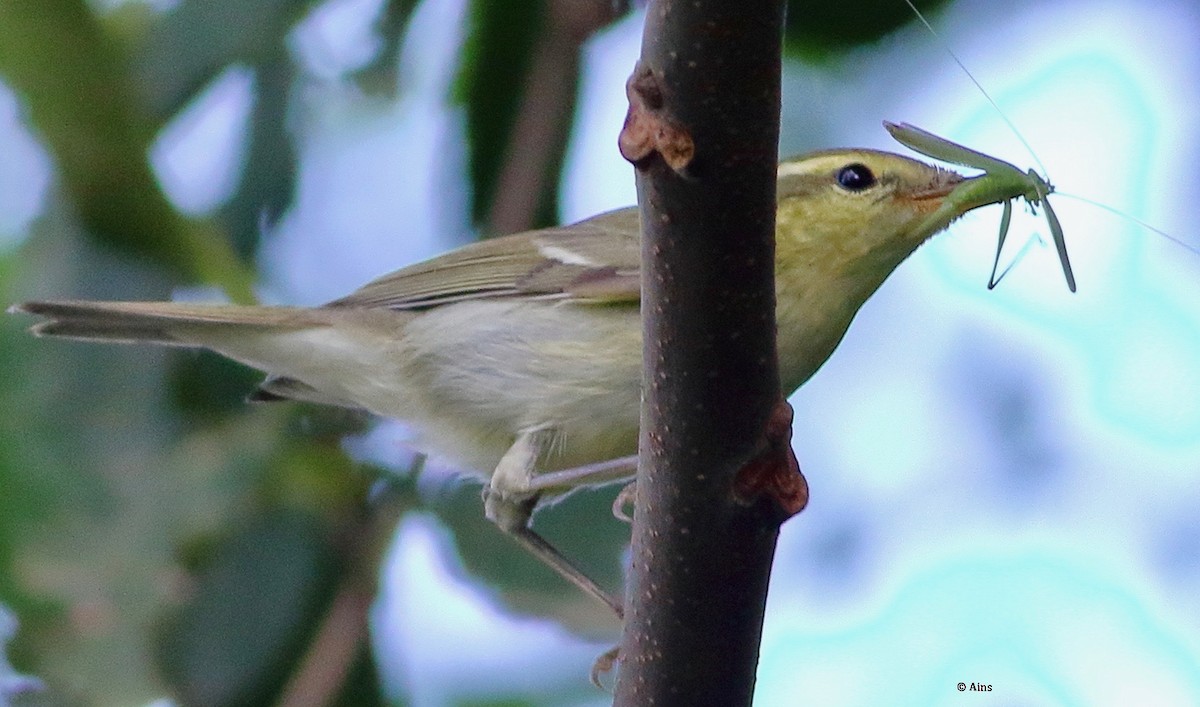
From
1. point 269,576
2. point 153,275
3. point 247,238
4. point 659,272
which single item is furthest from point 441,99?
point 659,272

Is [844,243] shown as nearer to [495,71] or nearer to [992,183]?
[992,183]

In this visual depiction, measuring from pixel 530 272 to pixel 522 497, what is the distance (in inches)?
20.5

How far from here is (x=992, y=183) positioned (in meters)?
1.92

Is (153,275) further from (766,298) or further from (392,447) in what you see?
(766,298)

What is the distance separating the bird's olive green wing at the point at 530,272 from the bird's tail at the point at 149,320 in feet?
0.68

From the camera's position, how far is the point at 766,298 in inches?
49.9

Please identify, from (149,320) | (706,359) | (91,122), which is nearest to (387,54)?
(91,122)

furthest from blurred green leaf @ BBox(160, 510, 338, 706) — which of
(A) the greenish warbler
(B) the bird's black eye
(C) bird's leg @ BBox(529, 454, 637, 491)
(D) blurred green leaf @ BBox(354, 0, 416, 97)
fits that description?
(B) the bird's black eye

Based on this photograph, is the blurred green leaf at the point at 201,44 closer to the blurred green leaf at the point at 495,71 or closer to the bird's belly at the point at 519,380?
the blurred green leaf at the point at 495,71

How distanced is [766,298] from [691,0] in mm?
312

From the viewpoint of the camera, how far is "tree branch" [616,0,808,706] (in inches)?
44.7

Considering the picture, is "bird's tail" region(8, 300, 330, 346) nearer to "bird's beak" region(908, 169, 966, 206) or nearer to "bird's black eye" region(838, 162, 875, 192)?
"bird's black eye" region(838, 162, 875, 192)

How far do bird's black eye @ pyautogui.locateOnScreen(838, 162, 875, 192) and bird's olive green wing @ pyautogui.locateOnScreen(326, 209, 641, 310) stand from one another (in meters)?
0.45

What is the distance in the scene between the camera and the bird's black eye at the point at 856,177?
2.53m
